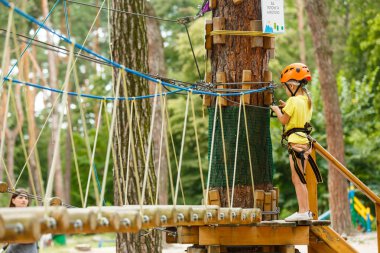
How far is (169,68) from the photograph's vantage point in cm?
3052

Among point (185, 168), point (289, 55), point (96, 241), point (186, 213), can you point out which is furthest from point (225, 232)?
point (289, 55)

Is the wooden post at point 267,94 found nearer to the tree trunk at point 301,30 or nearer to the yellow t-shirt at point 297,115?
the yellow t-shirt at point 297,115

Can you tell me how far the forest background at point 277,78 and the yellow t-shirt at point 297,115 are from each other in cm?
721

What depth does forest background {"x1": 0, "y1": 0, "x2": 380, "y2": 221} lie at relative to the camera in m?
21.0

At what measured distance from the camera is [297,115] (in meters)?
6.84

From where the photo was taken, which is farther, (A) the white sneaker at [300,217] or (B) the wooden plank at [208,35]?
(B) the wooden plank at [208,35]

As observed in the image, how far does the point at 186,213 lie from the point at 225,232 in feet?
3.62

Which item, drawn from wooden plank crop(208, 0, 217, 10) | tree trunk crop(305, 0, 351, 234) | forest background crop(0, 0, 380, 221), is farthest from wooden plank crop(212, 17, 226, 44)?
tree trunk crop(305, 0, 351, 234)

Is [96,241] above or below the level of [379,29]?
below

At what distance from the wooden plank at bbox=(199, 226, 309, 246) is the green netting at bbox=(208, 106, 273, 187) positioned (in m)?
0.47

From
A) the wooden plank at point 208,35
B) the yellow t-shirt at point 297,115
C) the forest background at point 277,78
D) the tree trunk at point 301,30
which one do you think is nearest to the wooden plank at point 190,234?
the yellow t-shirt at point 297,115

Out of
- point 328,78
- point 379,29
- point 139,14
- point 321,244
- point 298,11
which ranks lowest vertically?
point 321,244

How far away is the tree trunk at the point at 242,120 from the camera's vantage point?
6.93 meters

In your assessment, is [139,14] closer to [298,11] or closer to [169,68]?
[169,68]
